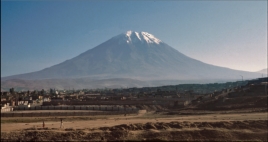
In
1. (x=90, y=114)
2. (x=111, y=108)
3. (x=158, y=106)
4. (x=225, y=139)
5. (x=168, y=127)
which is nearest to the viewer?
(x=225, y=139)

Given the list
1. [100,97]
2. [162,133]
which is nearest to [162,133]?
[162,133]

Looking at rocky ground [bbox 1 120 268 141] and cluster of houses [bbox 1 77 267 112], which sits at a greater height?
cluster of houses [bbox 1 77 267 112]

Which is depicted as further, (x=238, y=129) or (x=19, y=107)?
(x=19, y=107)

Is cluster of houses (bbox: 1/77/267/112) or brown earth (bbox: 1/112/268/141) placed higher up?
cluster of houses (bbox: 1/77/267/112)

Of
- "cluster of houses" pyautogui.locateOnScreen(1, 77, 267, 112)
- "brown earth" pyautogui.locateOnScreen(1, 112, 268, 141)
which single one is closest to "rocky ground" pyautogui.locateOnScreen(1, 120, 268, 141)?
"brown earth" pyautogui.locateOnScreen(1, 112, 268, 141)

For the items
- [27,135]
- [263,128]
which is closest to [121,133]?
[27,135]

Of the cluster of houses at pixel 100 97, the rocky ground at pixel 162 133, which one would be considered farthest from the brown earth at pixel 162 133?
the cluster of houses at pixel 100 97

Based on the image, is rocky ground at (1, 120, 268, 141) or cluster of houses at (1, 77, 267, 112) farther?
cluster of houses at (1, 77, 267, 112)

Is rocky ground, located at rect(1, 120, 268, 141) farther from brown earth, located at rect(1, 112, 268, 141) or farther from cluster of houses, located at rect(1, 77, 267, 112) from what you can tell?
cluster of houses, located at rect(1, 77, 267, 112)

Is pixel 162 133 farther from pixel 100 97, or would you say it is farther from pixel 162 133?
pixel 100 97

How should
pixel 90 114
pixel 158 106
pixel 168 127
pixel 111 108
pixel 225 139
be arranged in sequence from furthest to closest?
pixel 158 106 < pixel 111 108 < pixel 90 114 < pixel 168 127 < pixel 225 139

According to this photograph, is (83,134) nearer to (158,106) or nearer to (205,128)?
(205,128)
